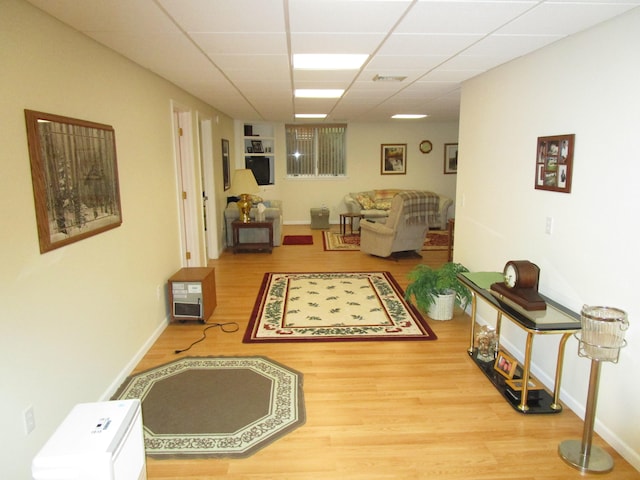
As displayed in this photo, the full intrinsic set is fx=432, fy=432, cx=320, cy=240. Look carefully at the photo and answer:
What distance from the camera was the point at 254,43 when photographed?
2818mm

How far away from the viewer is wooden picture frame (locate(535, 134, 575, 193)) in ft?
9.04

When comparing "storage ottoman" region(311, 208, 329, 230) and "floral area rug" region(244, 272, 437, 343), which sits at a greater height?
"storage ottoman" region(311, 208, 329, 230)

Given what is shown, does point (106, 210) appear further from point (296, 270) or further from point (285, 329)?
point (296, 270)

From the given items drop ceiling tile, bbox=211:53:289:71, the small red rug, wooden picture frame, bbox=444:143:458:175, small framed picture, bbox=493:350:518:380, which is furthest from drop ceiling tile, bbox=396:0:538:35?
wooden picture frame, bbox=444:143:458:175

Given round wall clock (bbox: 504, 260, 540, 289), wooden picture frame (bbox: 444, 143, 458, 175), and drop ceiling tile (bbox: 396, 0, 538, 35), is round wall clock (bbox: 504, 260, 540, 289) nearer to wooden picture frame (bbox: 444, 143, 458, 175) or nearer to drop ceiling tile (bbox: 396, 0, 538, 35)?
drop ceiling tile (bbox: 396, 0, 538, 35)

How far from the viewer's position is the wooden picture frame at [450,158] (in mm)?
10234

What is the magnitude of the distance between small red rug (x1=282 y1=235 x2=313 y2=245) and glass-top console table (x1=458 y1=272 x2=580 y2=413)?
5002 mm

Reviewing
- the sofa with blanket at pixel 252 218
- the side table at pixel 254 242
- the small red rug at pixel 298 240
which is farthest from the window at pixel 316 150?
the side table at pixel 254 242

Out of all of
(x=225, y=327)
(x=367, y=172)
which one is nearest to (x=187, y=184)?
(x=225, y=327)

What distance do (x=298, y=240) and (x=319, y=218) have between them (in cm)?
135

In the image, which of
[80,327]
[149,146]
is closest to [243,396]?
[80,327]

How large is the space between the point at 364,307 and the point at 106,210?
2.78 meters

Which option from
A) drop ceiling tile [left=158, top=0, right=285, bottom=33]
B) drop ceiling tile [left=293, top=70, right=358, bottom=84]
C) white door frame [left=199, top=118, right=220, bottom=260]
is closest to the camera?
drop ceiling tile [left=158, top=0, right=285, bottom=33]

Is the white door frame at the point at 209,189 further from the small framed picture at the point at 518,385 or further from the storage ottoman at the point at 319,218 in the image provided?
the small framed picture at the point at 518,385
